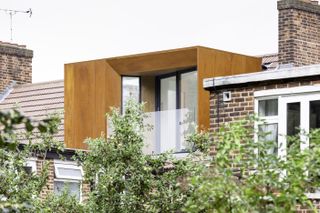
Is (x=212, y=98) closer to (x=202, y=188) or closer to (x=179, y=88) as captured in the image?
(x=179, y=88)

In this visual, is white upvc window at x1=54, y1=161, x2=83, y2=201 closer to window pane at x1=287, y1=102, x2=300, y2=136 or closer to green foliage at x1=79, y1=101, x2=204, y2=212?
green foliage at x1=79, y1=101, x2=204, y2=212

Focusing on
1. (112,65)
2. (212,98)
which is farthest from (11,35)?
(212,98)

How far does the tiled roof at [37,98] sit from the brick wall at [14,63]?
434 millimetres

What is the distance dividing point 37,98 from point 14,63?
2951 mm

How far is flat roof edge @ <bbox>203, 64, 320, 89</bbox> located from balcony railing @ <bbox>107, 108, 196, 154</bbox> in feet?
22.6

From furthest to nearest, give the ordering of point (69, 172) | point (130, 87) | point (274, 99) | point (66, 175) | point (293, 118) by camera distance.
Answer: point (130, 87)
point (69, 172)
point (66, 175)
point (274, 99)
point (293, 118)

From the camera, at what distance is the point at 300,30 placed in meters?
40.4

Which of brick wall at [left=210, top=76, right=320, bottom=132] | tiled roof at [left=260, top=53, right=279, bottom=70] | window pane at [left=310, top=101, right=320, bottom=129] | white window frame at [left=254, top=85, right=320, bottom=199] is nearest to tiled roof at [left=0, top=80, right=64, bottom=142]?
tiled roof at [left=260, top=53, right=279, bottom=70]

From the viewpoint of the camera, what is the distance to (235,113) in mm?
27688

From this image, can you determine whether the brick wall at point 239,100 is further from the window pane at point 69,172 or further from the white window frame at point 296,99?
the window pane at point 69,172

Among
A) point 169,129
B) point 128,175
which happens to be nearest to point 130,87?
point 169,129

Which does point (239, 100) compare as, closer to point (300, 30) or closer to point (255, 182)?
point (255, 182)

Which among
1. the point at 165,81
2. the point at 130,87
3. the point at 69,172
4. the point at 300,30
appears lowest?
the point at 69,172

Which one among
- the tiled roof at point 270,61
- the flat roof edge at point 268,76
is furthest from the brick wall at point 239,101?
the tiled roof at point 270,61
